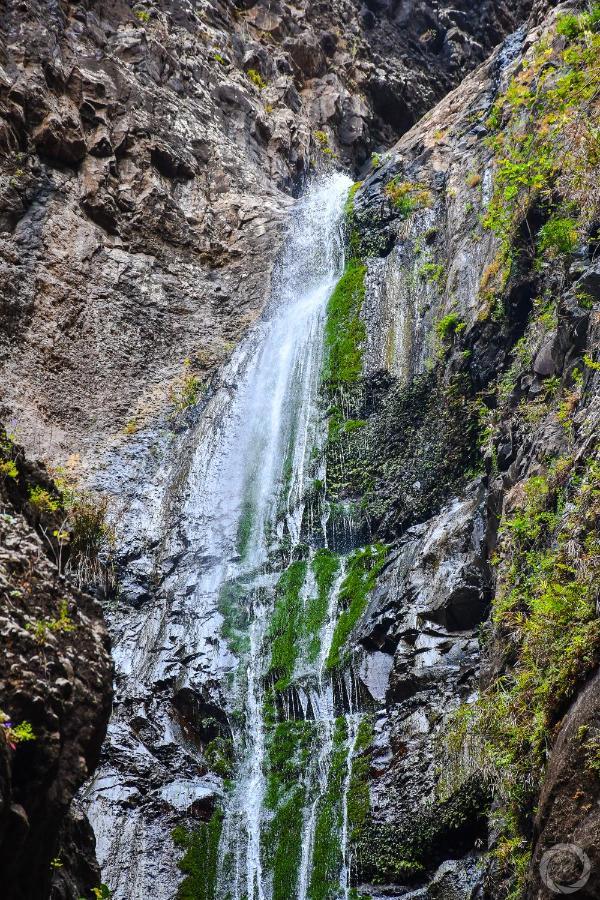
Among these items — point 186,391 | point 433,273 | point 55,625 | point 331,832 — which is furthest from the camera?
point 186,391

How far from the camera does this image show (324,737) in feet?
32.0

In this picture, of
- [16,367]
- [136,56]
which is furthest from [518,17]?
[16,367]

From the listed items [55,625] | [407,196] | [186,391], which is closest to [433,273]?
[407,196]

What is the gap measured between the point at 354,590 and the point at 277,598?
1209 mm

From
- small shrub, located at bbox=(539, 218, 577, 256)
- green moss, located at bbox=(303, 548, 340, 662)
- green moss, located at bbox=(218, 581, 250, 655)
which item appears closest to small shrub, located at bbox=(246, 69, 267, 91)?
small shrub, located at bbox=(539, 218, 577, 256)

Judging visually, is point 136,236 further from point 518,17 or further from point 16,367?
point 518,17

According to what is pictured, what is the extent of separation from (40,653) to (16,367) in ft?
37.3

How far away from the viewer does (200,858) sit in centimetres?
919

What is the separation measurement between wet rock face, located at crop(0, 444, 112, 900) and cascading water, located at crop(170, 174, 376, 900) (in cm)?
341

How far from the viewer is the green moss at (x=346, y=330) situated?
15.0 m

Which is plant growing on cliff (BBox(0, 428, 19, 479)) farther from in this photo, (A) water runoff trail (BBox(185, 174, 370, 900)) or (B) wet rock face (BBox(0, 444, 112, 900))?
(A) water runoff trail (BBox(185, 174, 370, 900))

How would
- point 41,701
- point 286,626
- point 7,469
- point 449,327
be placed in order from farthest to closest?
1. point 449,327
2. point 286,626
3. point 7,469
4. point 41,701

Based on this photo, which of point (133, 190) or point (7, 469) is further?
point (133, 190)

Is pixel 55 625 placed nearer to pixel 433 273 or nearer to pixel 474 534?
pixel 474 534
